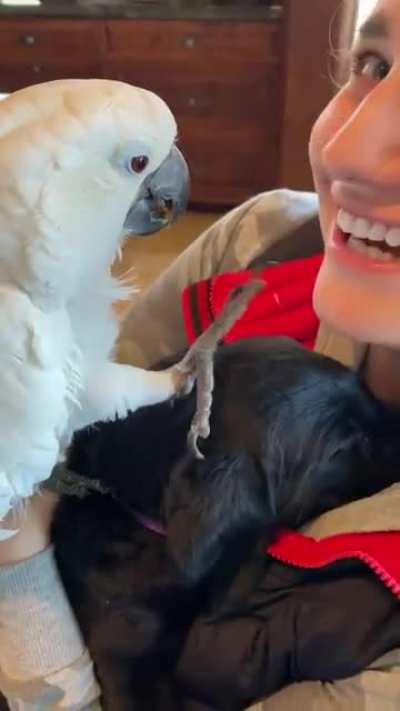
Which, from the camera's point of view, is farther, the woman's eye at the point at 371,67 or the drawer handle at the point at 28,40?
the drawer handle at the point at 28,40

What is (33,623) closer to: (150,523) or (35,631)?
(35,631)

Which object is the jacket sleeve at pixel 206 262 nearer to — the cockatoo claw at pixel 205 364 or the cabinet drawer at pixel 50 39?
the cockatoo claw at pixel 205 364

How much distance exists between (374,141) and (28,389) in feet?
0.93

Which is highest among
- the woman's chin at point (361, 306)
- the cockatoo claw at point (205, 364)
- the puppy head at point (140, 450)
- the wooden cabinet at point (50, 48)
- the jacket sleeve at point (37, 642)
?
the woman's chin at point (361, 306)

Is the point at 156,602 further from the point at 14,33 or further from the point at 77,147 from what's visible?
the point at 14,33

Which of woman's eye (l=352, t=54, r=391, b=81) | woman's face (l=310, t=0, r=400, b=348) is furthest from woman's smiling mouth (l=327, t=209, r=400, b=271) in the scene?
woman's eye (l=352, t=54, r=391, b=81)

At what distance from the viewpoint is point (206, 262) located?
0.92 metres

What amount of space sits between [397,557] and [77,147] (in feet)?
1.06

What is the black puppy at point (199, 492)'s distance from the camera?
0.66m

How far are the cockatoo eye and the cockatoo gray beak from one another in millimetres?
19

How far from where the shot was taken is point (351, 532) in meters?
0.60

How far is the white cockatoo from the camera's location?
48 centimetres

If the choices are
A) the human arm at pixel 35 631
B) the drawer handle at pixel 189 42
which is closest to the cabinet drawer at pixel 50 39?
the drawer handle at pixel 189 42

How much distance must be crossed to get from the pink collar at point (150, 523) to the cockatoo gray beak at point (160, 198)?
251mm
